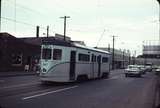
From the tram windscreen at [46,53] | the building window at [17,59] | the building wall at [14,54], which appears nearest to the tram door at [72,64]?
the tram windscreen at [46,53]

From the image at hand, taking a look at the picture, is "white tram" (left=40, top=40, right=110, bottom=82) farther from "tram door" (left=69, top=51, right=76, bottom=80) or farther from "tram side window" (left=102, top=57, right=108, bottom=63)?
"tram side window" (left=102, top=57, right=108, bottom=63)

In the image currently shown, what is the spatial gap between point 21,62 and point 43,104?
37447 mm

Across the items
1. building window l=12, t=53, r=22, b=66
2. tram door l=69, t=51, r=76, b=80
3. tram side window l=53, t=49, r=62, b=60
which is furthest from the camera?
building window l=12, t=53, r=22, b=66

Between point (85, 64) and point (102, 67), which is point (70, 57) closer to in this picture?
point (85, 64)

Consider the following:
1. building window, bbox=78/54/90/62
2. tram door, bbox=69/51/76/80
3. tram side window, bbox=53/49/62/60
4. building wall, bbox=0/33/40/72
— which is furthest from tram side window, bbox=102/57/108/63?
building wall, bbox=0/33/40/72

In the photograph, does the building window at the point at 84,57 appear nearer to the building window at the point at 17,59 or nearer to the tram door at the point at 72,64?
the tram door at the point at 72,64

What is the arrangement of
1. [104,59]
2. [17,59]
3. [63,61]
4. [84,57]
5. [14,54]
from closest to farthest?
1. [63,61]
2. [84,57]
3. [104,59]
4. [14,54]
5. [17,59]

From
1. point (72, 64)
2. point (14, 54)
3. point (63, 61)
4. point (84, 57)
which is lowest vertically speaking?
point (72, 64)

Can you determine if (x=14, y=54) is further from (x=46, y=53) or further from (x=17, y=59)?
(x=46, y=53)

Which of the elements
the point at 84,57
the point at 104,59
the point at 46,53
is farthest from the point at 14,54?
the point at 46,53

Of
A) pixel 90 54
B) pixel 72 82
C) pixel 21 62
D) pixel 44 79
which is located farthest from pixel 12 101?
pixel 21 62

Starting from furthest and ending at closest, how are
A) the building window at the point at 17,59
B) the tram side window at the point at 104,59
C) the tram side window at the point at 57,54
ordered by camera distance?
the building window at the point at 17,59 → the tram side window at the point at 104,59 → the tram side window at the point at 57,54

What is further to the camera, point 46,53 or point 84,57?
point 84,57

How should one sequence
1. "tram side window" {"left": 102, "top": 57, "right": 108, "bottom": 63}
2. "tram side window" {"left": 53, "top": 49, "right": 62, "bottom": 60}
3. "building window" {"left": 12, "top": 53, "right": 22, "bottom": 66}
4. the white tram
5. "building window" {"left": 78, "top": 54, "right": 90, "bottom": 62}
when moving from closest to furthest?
the white tram < "tram side window" {"left": 53, "top": 49, "right": 62, "bottom": 60} < "building window" {"left": 78, "top": 54, "right": 90, "bottom": 62} < "tram side window" {"left": 102, "top": 57, "right": 108, "bottom": 63} < "building window" {"left": 12, "top": 53, "right": 22, "bottom": 66}
